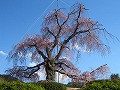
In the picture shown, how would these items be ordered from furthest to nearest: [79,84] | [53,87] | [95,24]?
1. [95,24]
2. [79,84]
3. [53,87]

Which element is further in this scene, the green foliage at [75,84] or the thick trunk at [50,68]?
the thick trunk at [50,68]

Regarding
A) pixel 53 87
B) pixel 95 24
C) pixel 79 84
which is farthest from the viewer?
pixel 95 24

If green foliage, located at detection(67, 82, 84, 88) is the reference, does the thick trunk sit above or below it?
above

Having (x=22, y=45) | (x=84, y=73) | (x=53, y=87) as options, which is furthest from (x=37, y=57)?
(x=53, y=87)

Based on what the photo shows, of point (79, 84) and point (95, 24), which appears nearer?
point (79, 84)

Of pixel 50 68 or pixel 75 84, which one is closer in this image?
pixel 75 84

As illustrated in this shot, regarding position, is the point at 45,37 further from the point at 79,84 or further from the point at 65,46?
the point at 79,84

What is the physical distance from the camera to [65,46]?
28094mm

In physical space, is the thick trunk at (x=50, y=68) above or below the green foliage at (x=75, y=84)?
above

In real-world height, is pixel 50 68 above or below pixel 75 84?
above

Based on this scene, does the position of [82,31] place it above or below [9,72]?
above

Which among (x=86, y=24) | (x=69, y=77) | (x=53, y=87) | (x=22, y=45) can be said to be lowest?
(x=53, y=87)

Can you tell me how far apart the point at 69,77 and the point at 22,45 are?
4.53 metres

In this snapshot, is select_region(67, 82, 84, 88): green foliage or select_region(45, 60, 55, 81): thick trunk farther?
select_region(45, 60, 55, 81): thick trunk
